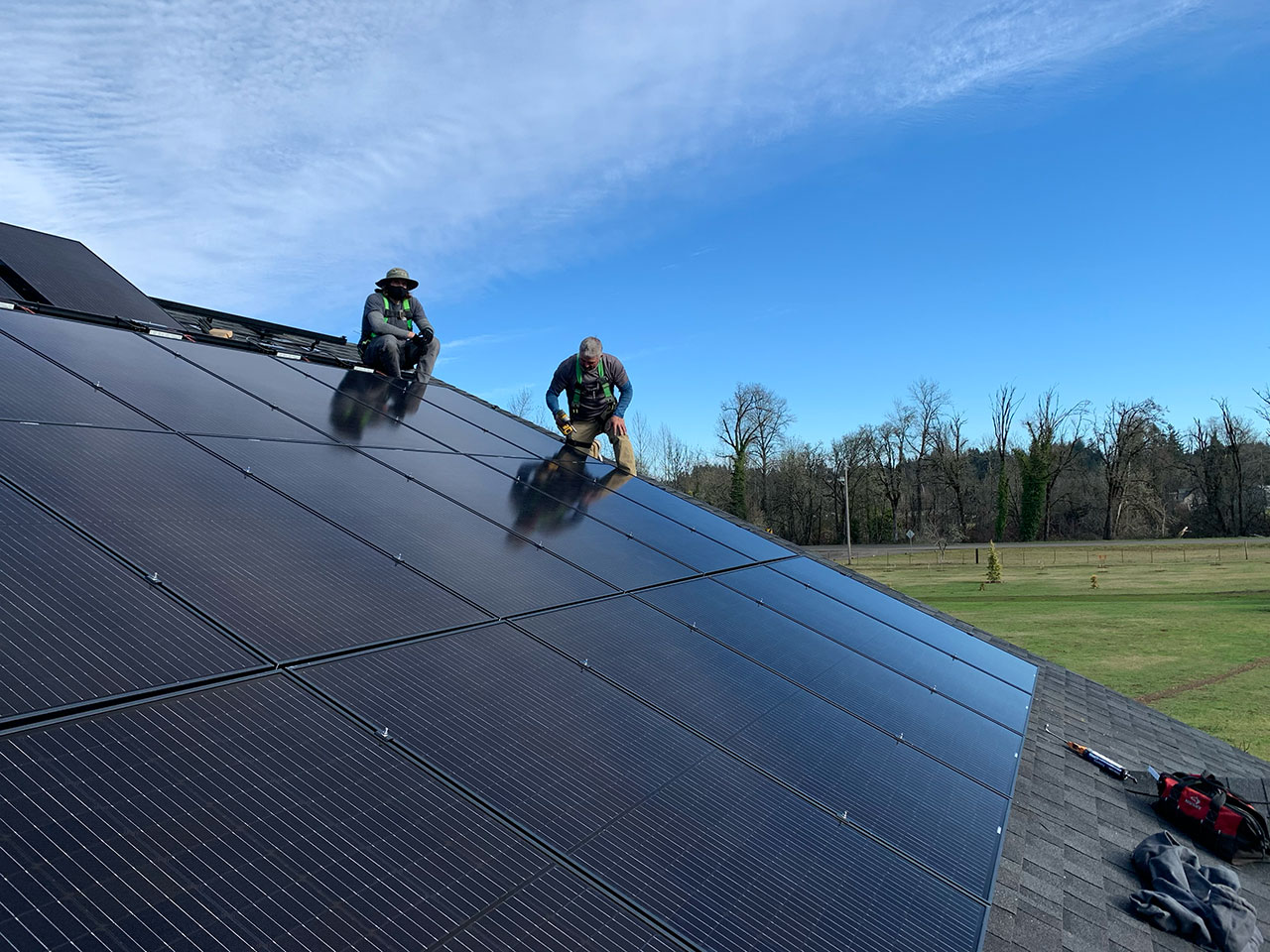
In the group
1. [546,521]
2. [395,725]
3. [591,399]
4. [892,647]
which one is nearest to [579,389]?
[591,399]

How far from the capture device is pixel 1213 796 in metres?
5.64

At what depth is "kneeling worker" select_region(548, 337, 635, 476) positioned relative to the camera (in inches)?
440

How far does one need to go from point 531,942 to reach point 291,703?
1.29 metres

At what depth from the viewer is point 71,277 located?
13.2 metres

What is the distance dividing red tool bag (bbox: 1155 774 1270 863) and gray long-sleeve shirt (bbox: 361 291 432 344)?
1058cm

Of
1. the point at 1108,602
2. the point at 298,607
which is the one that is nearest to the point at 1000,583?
the point at 1108,602

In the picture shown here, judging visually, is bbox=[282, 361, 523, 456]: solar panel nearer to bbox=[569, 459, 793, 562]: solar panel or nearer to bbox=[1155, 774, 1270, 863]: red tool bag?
bbox=[569, 459, 793, 562]: solar panel

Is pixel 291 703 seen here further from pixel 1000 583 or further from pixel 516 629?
pixel 1000 583

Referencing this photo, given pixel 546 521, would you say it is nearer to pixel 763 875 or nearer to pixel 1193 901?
pixel 763 875

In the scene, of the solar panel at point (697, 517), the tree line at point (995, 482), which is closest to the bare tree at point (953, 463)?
the tree line at point (995, 482)

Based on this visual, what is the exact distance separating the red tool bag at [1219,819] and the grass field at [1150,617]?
398 inches

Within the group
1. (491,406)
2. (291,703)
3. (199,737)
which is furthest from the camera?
(491,406)

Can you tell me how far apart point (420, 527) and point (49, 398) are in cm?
257

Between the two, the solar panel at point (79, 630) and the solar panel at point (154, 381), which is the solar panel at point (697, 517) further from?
the solar panel at point (79, 630)
